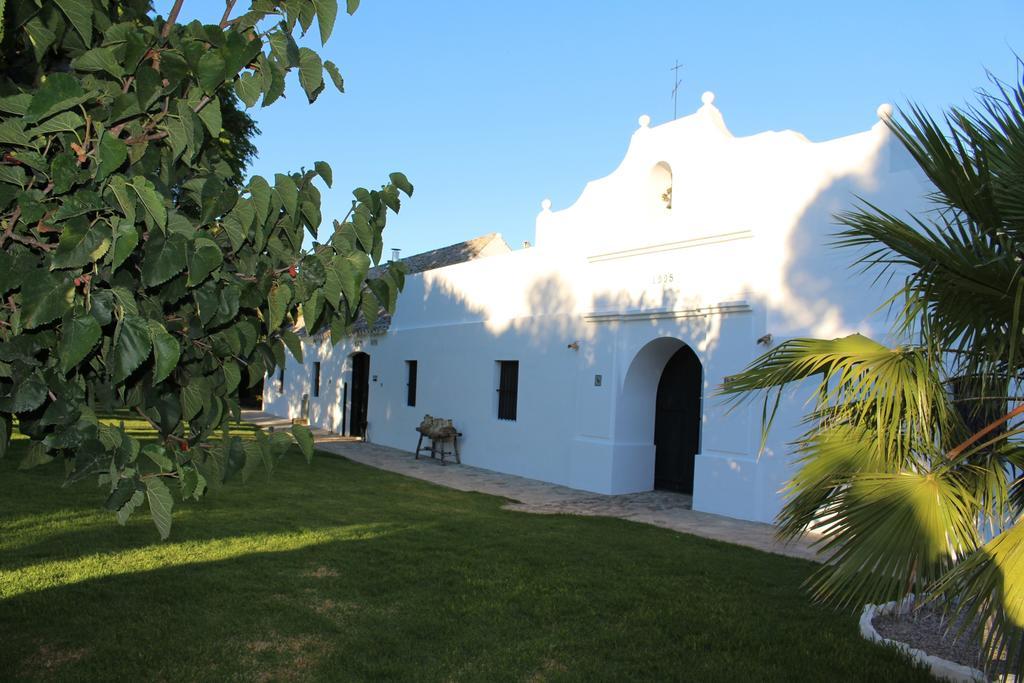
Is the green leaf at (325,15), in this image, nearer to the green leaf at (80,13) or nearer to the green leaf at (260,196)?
the green leaf at (260,196)

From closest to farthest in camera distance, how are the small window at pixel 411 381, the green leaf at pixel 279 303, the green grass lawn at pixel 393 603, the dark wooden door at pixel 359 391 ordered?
the green leaf at pixel 279 303 < the green grass lawn at pixel 393 603 < the small window at pixel 411 381 < the dark wooden door at pixel 359 391

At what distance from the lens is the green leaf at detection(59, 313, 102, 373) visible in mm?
1452

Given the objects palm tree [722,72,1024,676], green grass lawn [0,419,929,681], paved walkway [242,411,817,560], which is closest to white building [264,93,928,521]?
paved walkway [242,411,817,560]

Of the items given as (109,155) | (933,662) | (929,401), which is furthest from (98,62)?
(933,662)

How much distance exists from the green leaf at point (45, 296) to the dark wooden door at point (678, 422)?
38.6 feet

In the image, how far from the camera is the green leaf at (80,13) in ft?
5.43

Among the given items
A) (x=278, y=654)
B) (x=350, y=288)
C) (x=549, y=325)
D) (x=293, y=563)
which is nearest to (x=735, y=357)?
(x=549, y=325)

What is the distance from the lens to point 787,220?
34.7ft

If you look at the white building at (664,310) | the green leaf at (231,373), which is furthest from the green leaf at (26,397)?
the white building at (664,310)

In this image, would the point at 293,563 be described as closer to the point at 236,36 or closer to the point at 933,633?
the point at 933,633

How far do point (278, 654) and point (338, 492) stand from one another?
7.10 metres

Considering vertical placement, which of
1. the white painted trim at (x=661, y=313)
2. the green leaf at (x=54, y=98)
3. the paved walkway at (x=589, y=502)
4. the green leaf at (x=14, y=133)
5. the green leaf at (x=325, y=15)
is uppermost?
the white painted trim at (x=661, y=313)

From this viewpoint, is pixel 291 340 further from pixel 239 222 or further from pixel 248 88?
pixel 248 88

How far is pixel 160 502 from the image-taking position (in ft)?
6.00
